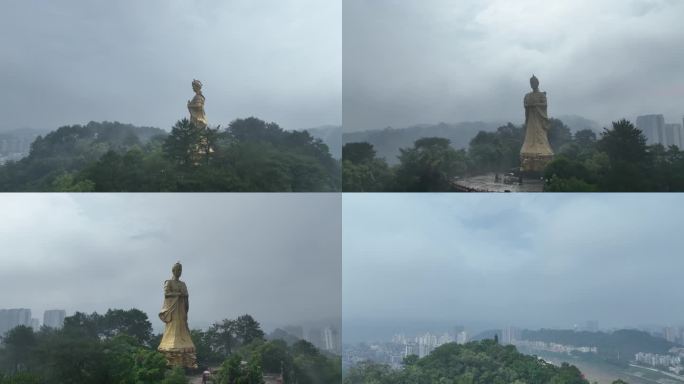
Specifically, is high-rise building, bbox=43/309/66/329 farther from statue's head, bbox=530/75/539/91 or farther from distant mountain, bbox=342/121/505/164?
statue's head, bbox=530/75/539/91

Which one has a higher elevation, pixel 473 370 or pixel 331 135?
pixel 331 135

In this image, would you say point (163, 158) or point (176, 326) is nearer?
point (176, 326)

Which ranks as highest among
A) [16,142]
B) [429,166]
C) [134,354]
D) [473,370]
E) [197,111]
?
[197,111]

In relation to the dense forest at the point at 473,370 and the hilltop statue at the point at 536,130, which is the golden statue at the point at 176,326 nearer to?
the dense forest at the point at 473,370

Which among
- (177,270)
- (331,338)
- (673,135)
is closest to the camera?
(673,135)

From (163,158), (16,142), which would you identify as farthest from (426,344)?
(16,142)

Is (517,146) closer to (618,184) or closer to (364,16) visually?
(618,184)

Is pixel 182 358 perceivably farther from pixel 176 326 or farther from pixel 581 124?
pixel 581 124
